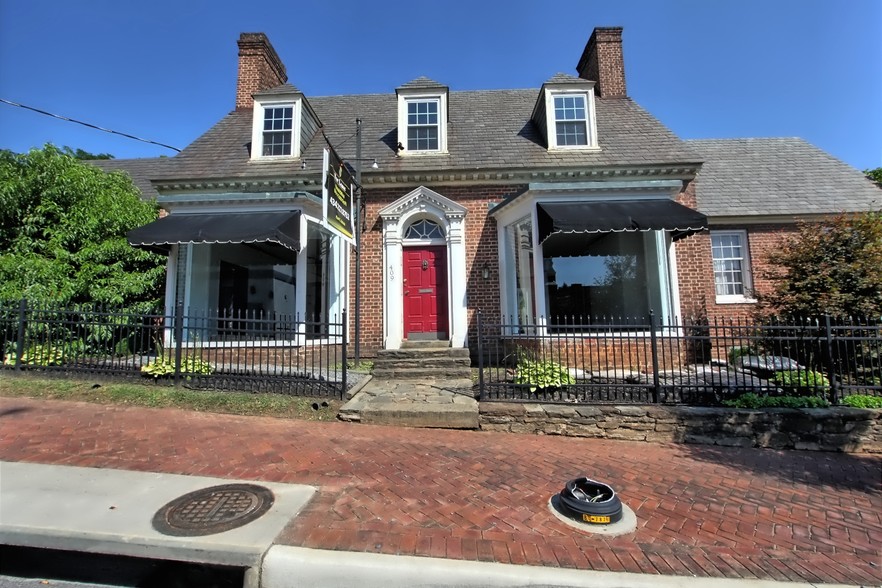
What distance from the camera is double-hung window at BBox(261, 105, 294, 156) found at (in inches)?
421

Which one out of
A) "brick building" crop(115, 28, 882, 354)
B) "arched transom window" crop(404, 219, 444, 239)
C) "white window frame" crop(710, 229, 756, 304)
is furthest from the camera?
"white window frame" crop(710, 229, 756, 304)

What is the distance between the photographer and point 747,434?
5.68 m

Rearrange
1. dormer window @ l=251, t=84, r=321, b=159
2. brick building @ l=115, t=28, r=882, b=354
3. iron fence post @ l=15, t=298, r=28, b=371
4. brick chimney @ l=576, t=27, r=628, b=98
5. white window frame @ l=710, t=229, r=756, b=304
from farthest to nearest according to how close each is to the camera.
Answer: brick chimney @ l=576, t=27, r=628, b=98 → white window frame @ l=710, t=229, r=756, b=304 → dormer window @ l=251, t=84, r=321, b=159 → brick building @ l=115, t=28, r=882, b=354 → iron fence post @ l=15, t=298, r=28, b=371

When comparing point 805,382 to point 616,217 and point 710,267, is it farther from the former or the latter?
point 710,267

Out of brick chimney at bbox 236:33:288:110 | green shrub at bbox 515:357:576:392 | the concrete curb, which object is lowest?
the concrete curb

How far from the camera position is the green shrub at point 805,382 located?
6113mm

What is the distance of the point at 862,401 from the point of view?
589 cm

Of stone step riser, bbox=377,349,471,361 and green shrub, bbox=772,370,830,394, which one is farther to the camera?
stone step riser, bbox=377,349,471,361

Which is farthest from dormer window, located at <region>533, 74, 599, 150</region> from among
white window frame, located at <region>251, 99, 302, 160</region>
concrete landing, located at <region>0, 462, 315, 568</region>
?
concrete landing, located at <region>0, 462, 315, 568</region>

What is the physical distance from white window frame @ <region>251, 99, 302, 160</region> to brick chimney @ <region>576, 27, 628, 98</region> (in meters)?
8.91

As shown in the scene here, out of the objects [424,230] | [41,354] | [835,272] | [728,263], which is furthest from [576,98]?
[41,354]

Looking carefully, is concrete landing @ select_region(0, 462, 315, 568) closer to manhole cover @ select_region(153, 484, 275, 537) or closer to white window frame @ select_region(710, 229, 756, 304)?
manhole cover @ select_region(153, 484, 275, 537)

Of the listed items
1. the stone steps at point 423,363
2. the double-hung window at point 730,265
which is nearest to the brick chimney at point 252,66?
the stone steps at point 423,363

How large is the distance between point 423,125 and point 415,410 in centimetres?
788
